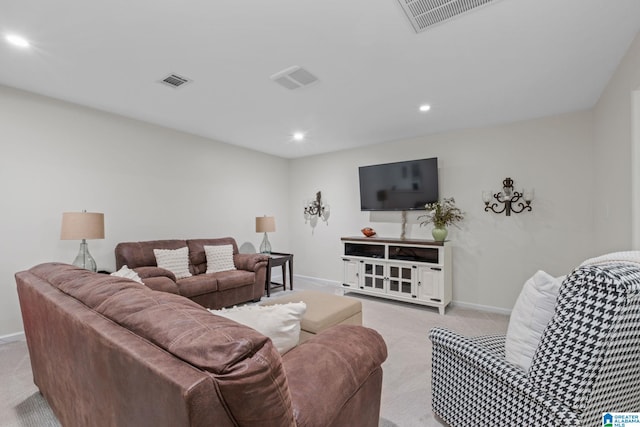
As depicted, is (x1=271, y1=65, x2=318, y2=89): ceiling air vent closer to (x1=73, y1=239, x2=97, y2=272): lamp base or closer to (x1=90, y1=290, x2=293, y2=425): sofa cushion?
(x1=90, y1=290, x2=293, y2=425): sofa cushion

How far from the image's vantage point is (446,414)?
166cm

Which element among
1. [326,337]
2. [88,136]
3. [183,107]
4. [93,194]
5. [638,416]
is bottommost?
[638,416]

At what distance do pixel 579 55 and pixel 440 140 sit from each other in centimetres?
201

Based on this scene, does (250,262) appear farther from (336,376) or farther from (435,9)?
(435,9)

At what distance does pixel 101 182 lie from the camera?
3383mm

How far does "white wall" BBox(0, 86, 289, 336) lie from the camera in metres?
2.81

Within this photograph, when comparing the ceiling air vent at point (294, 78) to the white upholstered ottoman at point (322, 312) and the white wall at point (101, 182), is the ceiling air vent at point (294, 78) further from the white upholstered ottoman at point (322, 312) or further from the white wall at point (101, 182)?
the white wall at point (101, 182)

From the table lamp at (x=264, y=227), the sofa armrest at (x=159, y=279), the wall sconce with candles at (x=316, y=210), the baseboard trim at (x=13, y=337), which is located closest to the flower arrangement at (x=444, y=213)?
the wall sconce with candles at (x=316, y=210)

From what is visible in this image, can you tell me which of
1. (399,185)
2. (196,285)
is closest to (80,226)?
(196,285)

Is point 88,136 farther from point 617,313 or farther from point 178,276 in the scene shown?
point 617,313

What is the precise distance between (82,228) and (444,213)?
417 cm

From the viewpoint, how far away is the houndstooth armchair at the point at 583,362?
1.00 m

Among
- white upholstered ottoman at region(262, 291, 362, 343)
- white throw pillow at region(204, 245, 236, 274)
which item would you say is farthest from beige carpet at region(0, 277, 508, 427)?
white throw pillow at region(204, 245, 236, 274)

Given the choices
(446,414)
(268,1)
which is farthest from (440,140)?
(446,414)
